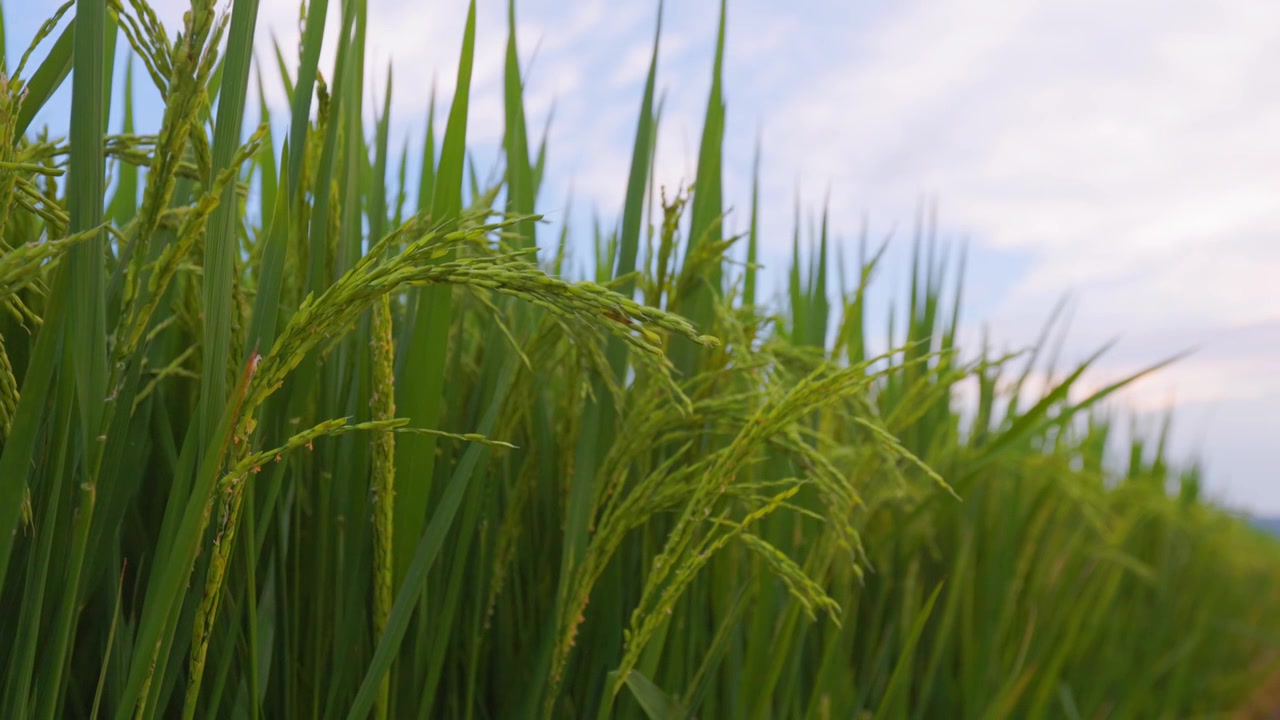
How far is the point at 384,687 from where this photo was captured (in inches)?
29.1

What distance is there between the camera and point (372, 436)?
0.79 metres

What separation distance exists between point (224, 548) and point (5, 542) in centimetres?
14

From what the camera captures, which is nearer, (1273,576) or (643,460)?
(643,460)

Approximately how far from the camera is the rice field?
21.6 inches

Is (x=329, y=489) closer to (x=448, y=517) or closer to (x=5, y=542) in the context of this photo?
(x=448, y=517)

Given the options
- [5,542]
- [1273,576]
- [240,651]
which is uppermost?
[5,542]

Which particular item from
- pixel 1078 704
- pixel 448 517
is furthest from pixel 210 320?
pixel 1078 704

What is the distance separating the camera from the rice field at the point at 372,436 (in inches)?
21.6

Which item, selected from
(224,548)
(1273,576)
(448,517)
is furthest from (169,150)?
(1273,576)

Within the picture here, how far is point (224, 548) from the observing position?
0.56 metres

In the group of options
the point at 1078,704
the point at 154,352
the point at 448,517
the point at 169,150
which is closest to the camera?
the point at 169,150

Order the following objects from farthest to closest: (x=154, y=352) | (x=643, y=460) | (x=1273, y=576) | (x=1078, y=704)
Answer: (x=1273, y=576) → (x=1078, y=704) → (x=643, y=460) → (x=154, y=352)

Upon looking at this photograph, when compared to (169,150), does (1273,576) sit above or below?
below

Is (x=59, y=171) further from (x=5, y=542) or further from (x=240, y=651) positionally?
(x=240, y=651)
